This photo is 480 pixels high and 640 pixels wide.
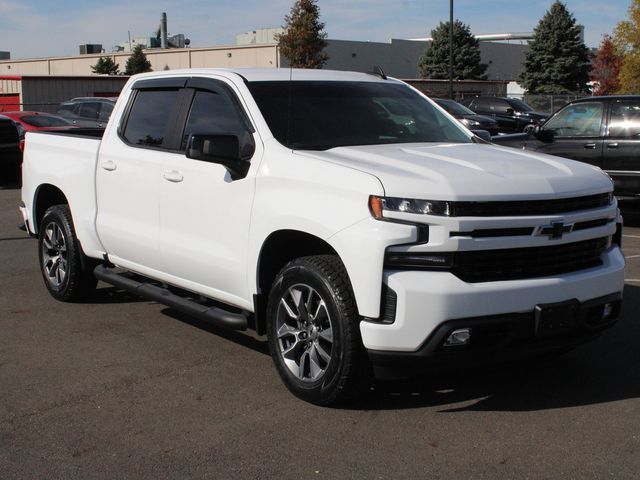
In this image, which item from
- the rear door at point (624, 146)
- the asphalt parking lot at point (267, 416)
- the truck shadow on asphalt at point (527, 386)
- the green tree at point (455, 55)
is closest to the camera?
the asphalt parking lot at point (267, 416)

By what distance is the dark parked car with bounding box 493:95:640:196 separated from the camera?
37.4ft

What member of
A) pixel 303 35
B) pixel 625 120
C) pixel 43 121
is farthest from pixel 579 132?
pixel 303 35

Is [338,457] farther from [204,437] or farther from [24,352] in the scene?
[24,352]

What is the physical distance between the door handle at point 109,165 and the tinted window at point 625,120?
747 cm

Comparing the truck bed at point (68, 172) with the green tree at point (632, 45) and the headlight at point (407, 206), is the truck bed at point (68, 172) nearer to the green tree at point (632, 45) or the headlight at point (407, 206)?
the headlight at point (407, 206)

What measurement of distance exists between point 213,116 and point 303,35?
38.8 meters

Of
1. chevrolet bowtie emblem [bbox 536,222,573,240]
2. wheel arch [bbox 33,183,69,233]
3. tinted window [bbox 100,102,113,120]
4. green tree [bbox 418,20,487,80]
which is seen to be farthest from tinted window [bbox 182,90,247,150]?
green tree [bbox 418,20,487,80]

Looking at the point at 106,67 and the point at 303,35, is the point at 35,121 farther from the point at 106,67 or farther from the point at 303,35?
the point at 106,67

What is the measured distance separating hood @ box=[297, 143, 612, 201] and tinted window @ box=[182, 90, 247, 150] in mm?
763

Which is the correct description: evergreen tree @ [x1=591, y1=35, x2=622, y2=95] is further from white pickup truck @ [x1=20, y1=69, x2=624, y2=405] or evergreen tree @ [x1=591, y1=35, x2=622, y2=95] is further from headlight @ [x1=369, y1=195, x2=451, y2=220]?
headlight @ [x1=369, y1=195, x2=451, y2=220]

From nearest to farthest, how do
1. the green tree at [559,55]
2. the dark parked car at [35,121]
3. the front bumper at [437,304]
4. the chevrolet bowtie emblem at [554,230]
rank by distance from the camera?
the front bumper at [437,304]
the chevrolet bowtie emblem at [554,230]
the dark parked car at [35,121]
the green tree at [559,55]

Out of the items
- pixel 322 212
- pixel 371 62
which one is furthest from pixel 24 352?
pixel 371 62

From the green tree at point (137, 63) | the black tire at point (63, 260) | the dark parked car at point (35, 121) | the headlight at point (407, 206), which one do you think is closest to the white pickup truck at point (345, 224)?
the headlight at point (407, 206)

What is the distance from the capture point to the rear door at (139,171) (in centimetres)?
608
